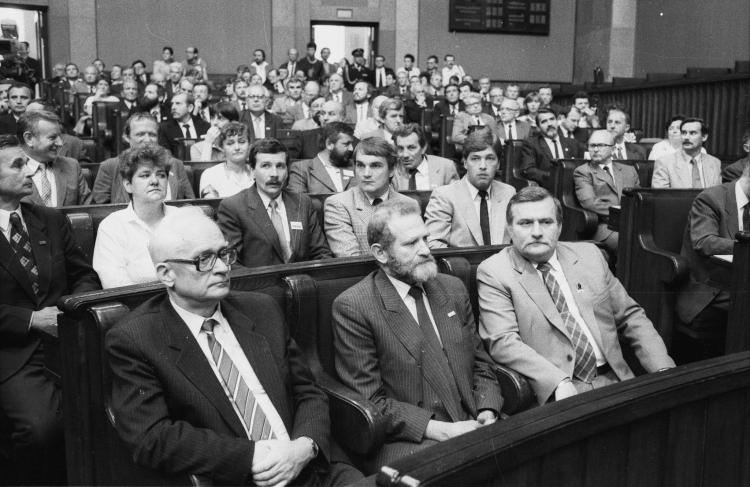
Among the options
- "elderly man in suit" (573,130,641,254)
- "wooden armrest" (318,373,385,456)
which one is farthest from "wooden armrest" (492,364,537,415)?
"elderly man in suit" (573,130,641,254)

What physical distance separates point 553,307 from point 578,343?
135 millimetres

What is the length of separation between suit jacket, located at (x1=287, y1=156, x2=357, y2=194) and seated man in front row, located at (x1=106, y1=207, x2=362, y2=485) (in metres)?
2.67

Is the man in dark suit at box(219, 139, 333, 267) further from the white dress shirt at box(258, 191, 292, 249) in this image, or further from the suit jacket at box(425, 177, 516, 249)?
the suit jacket at box(425, 177, 516, 249)

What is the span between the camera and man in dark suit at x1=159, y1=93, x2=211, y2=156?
21.5 feet

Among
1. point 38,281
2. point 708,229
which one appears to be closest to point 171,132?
point 38,281

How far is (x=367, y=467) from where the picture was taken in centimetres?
191

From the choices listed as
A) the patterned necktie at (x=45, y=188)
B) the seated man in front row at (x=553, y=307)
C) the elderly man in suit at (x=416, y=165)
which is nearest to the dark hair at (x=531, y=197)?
the seated man in front row at (x=553, y=307)

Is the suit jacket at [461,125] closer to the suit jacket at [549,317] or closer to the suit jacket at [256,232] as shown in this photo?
the suit jacket at [256,232]

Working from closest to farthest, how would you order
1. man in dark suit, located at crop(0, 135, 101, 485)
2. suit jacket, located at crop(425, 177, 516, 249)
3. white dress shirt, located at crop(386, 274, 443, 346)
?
white dress shirt, located at crop(386, 274, 443, 346) < man in dark suit, located at crop(0, 135, 101, 485) < suit jacket, located at crop(425, 177, 516, 249)

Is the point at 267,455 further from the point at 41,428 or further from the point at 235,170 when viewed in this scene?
the point at 235,170

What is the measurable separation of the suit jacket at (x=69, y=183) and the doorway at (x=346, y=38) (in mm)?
10340

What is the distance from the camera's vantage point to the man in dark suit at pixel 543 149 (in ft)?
20.9

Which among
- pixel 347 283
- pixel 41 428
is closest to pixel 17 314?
pixel 41 428

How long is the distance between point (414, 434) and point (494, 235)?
5.51 ft
